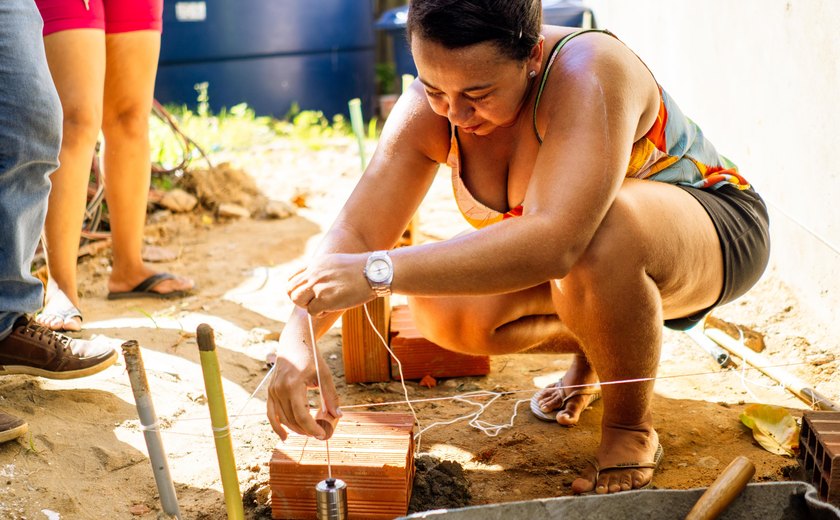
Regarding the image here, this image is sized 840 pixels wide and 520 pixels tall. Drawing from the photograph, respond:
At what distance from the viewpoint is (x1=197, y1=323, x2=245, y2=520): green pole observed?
5.11ft

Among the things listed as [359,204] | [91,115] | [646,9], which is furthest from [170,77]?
[359,204]

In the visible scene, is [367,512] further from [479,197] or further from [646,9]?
[646,9]

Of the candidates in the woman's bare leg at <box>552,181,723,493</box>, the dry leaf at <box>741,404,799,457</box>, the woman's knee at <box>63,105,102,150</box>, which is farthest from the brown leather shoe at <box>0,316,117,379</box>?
the dry leaf at <box>741,404,799,457</box>

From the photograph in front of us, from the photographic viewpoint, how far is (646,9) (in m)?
4.82

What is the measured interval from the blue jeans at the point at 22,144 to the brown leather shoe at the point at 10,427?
1.15 ft

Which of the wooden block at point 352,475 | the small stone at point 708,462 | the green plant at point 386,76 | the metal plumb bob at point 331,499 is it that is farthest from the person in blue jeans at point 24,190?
the green plant at point 386,76

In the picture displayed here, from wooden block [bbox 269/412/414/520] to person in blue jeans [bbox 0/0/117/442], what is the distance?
718 millimetres

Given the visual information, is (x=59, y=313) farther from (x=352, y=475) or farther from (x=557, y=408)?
(x=557, y=408)

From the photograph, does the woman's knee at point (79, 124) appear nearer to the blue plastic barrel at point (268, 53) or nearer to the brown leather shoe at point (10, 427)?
the brown leather shoe at point (10, 427)

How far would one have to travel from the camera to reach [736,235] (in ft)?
6.83

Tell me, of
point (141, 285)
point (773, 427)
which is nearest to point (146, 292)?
point (141, 285)

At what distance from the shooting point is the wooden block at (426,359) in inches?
106

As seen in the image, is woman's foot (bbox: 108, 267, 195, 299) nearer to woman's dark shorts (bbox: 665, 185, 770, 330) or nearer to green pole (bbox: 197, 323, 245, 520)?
green pole (bbox: 197, 323, 245, 520)

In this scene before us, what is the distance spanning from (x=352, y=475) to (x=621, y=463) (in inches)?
24.4
